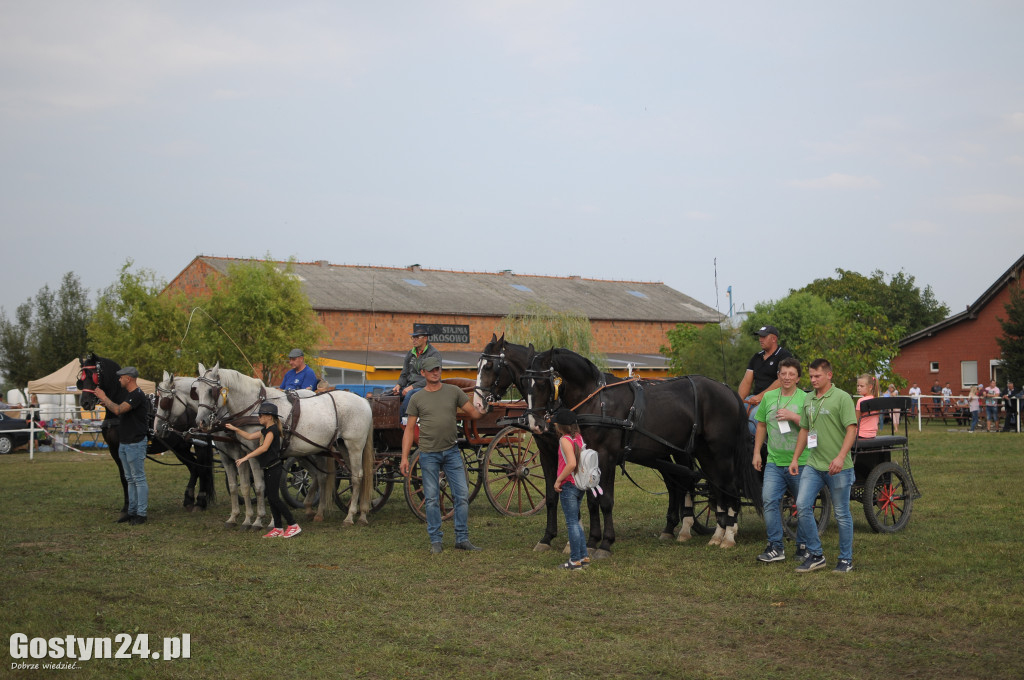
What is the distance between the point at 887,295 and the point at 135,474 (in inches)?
2709

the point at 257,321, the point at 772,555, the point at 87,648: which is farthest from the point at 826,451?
the point at 257,321

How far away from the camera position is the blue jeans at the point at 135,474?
35.1ft

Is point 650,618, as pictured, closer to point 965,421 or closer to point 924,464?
point 924,464

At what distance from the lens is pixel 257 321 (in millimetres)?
35625

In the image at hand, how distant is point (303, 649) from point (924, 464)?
1425 centimetres

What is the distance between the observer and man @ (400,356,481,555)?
8680mm

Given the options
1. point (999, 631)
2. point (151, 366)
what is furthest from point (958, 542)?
point (151, 366)

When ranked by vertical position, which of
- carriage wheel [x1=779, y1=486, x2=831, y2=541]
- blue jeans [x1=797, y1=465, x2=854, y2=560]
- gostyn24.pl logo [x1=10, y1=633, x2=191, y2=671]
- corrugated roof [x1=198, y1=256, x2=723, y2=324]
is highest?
corrugated roof [x1=198, y1=256, x2=723, y2=324]

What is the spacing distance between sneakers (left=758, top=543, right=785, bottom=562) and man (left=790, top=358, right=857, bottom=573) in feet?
1.54

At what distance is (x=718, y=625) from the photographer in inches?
230

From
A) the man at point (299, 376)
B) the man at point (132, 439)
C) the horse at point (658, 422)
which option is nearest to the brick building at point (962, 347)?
the horse at point (658, 422)

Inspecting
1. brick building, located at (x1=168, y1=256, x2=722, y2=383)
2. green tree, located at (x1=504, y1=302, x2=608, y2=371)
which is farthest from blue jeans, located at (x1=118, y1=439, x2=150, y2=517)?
green tree, located at (x1=504, y1=302, x2=608, y2=371)

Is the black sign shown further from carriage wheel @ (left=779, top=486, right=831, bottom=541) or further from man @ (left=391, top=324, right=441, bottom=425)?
carriage wheel @ (left=779, top=486, right=831, bottom=541)

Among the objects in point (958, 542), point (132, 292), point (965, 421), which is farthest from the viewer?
point (132, 292)
